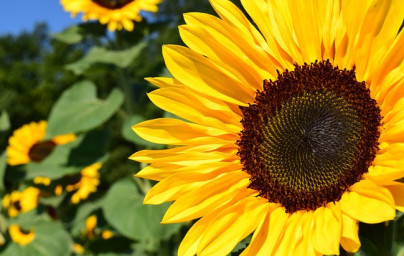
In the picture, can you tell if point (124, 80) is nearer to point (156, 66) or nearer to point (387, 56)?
point (156, 66)

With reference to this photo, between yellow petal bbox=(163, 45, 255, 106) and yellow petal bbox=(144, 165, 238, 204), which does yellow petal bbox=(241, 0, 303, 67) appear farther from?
yellow petal bbox=(144, 165, 238, 204)

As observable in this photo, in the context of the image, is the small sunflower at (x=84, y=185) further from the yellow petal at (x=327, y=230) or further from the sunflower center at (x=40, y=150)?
the yellow petal at (x=327, y=230)

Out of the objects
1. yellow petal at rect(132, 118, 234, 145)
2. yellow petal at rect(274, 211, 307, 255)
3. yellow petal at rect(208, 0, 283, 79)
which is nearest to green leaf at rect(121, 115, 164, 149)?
yellow petal at rect(132, 118, 234, 145)

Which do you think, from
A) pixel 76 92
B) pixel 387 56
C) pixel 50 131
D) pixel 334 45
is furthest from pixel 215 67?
pixel 76 92

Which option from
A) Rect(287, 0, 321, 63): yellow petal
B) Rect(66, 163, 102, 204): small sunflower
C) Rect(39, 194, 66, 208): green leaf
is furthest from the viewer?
Rect(66, 163, 102, 204): small sunflower

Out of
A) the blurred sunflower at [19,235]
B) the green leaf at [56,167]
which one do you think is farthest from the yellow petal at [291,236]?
the blurred sunflower at [19,235]

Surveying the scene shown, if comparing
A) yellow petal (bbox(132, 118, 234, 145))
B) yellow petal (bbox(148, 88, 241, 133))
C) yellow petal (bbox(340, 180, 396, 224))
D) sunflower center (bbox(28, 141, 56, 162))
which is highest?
yellow petal (bbox(148, 88, 241, 133))
